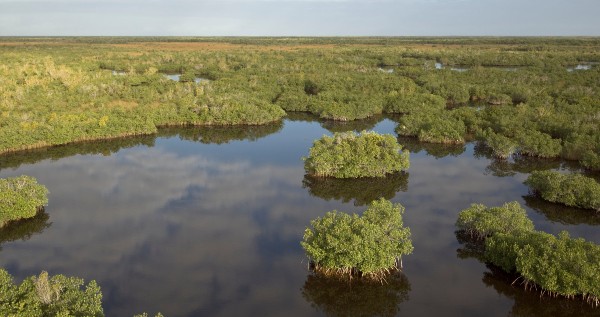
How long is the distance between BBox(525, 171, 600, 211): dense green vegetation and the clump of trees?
413 inches

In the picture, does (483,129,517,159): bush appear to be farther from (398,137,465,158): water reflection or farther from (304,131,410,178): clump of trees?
(304,131,410,178): clump of trees

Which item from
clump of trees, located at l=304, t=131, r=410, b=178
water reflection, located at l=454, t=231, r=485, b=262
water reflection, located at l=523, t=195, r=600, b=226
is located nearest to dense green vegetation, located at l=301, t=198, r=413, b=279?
water reflection, located at l=454, t=231, r=485, b=262

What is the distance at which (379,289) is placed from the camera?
2264 cm

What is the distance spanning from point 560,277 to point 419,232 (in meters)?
9.39

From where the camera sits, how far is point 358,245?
22.3 meters

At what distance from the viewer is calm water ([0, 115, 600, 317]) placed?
2203 centimetres

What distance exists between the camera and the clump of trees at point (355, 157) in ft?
122

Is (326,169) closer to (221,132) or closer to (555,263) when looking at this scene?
(555,263)

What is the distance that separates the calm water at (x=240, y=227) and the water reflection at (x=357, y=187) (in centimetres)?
16

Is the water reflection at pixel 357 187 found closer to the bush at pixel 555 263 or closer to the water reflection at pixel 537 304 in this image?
the bush at pixel 555 263

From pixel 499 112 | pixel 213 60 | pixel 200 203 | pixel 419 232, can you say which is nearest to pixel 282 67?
pixel 213 60

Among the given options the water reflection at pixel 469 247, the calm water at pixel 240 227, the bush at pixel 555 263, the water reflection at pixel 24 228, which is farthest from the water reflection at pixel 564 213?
the water reflection at pixel 24 228

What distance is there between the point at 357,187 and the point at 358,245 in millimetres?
14434

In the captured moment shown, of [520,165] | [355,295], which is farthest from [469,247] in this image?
[520,165]
